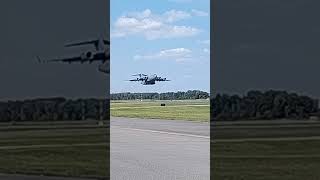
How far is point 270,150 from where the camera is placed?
12672 millimetres

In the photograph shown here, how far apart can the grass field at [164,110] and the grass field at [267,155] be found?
50.6 ft

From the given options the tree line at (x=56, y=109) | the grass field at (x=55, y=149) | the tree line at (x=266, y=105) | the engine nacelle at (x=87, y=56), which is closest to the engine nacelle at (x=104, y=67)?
the engine nacelle at (x=87, y=56)

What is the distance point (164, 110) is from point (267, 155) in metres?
30.1

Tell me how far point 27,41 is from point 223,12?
13.8ft

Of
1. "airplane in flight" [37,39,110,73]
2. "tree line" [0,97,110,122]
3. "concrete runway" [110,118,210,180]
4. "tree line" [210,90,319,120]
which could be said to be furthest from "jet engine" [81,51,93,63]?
"tree line" [210,90,319,120]

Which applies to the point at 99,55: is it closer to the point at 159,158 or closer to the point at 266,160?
the point at 159,158

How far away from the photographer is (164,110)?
42531mm

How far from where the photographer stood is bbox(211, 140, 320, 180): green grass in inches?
432

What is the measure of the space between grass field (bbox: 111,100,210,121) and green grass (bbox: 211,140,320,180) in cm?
1552

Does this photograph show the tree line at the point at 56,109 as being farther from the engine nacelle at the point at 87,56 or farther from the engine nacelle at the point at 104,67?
the engine nacelle at the point at 87,56

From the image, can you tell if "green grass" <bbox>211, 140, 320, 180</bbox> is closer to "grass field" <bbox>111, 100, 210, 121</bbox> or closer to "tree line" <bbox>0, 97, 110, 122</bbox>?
"tree line" <bbox>0, 97, 110, 122</bbox>

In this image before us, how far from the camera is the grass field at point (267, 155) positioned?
11062 millimetres

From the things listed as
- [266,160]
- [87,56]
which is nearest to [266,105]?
[266,160]

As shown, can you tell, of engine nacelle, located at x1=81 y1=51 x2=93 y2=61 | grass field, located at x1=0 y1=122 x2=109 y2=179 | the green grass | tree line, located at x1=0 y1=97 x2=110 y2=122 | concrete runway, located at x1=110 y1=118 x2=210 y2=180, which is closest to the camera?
the green grass
